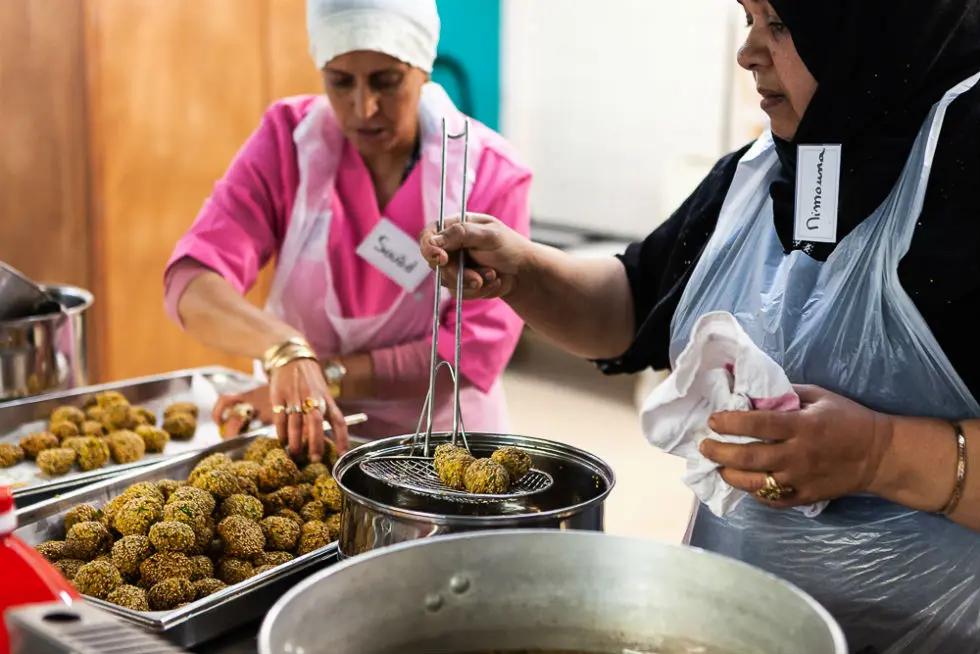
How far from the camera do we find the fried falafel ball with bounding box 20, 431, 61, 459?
1.64m

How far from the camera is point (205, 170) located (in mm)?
3453

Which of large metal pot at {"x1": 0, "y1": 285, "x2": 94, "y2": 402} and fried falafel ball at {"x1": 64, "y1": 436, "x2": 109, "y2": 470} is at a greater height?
large metal pot at {"x1": 0, "y1": 285, "x2": 94, "y2": 402}

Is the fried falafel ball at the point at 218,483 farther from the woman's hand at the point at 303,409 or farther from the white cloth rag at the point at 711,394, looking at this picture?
the white cloth rag at the point at 711,394

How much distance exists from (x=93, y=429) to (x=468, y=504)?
37.9 inches

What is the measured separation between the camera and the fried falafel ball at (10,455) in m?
1.61

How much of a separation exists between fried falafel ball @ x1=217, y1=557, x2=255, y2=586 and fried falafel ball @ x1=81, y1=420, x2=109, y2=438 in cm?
63

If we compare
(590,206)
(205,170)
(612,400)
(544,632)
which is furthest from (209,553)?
(590,206)

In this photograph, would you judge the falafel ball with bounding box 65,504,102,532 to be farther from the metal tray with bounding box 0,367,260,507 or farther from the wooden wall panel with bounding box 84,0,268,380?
the wooden wall panel with bounding box 84,0,268,380

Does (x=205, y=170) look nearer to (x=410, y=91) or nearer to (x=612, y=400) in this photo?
(x=410, y=91)

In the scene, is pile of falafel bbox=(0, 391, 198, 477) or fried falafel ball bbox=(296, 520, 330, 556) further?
pile of falafel bbox=(0, 391, 198, 477)

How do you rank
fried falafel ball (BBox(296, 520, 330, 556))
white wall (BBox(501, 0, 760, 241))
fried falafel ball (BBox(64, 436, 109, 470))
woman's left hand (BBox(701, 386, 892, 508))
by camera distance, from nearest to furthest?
1. woman's left hand (BBox(701, 386, 892, 508))
2. fried falafel ball (BBox(296, 520, 330, 556))
3. fried falafel ball (BBox(64, 436, 109, 470))
4. white wall (BBox(501, 0, 760, 241))

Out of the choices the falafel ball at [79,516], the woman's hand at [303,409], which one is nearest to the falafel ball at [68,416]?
the woman's hand at [303,409]

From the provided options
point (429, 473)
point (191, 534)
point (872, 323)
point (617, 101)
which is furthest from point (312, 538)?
point (617, 101)

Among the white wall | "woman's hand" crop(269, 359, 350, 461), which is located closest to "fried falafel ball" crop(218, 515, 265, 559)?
"woman's hand" crop(269, 359, 350, 461)
